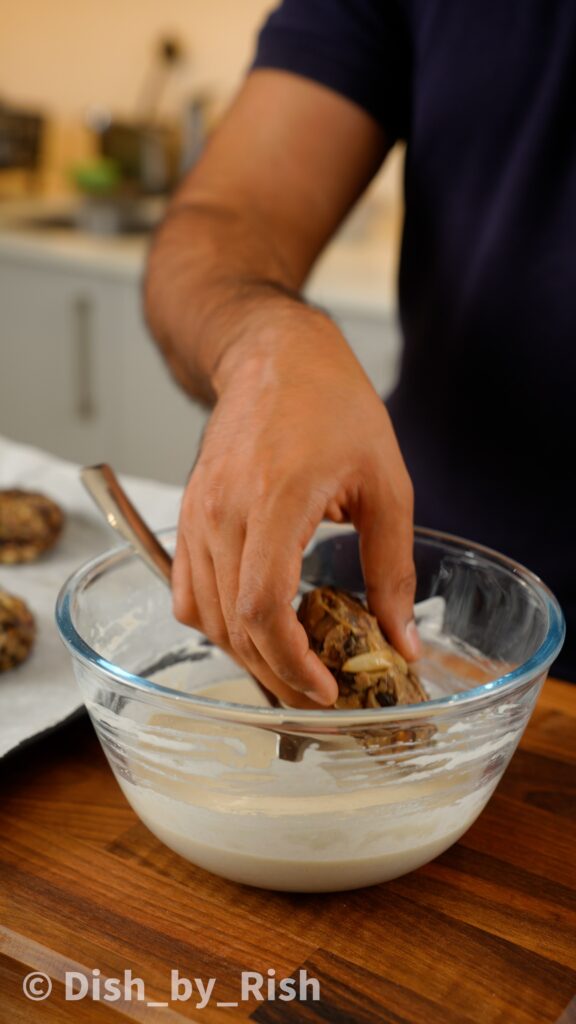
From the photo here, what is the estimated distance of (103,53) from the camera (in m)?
2.81

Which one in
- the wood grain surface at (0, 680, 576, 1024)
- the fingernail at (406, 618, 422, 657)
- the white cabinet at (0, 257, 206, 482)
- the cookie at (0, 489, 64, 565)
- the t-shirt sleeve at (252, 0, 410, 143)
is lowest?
the white cabinet at (0, 257, 206, 482)

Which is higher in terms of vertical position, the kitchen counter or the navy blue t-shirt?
the navy blue t-shirt

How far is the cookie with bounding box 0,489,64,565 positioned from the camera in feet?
3.08

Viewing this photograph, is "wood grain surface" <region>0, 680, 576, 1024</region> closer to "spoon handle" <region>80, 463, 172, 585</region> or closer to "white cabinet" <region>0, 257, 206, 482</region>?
"spoon handle" <region>80, 463, 172, 585</region>

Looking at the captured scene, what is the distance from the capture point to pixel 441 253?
3.22ft

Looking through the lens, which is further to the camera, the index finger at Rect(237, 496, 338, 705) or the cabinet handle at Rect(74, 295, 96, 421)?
the cabinet handle at Rect(74, 295, 96, 421)

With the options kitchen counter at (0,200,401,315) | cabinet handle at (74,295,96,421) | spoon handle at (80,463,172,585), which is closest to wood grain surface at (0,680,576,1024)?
spoon handle at (80,463,172,585)

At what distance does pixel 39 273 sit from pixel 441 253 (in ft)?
4.85

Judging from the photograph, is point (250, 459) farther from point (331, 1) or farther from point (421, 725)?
point (331, 1)

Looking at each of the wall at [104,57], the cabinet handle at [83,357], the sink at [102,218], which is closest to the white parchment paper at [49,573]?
the cabinet handle at [83,357]

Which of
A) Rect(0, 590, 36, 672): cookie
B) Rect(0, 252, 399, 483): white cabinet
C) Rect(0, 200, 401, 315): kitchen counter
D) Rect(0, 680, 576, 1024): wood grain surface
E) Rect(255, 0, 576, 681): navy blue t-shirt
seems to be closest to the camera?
Rect(0, 680, 576, 1024): wood grain surface

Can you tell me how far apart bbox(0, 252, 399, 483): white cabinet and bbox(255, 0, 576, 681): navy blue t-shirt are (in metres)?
1.14

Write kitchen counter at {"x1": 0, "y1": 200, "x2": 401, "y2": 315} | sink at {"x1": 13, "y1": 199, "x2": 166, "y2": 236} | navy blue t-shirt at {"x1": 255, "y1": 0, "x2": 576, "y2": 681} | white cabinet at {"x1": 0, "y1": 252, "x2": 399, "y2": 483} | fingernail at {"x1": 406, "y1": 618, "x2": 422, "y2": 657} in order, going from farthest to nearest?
sink at {"x1": 13, "y1": 199, "x2": 166, "y2": 236} → white cabinet at {"x1": 0, "y1": 252, "x2": 399, "y2": 483} → kitchen counter at {"x1": 0, "y1": 200, "x2": 401, "y2": 315} → navy blue t-shirt at {"x1": 255, "y1": 0, "x2": 576, "y2": 681} → fingernail at {"x1": 406, "y1": 618, "x2": 422, "y2": 657}

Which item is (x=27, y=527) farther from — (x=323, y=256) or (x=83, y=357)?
(x=83, y=357)
